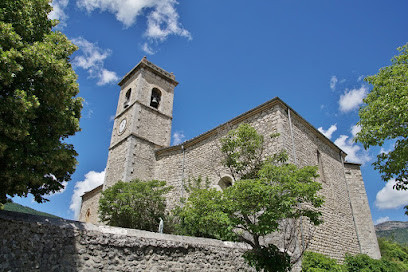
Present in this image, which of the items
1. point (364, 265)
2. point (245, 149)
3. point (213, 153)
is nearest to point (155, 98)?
point (213, 153)

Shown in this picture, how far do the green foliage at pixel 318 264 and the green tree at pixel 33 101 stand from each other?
25.3 ft

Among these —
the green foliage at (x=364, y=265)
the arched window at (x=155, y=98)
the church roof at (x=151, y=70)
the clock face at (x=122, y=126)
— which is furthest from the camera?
the church roof at (x=151, y=70)

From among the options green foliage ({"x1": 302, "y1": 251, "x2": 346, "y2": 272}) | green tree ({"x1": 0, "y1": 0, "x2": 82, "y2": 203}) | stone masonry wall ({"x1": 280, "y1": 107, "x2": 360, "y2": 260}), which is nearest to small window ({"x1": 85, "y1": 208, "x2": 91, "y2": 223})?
green tree ({"x1": 0, "y1": 0, "x2": 82, "y2": 203})

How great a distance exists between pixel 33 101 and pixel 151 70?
53.9ft

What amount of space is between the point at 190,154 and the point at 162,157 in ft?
9.99

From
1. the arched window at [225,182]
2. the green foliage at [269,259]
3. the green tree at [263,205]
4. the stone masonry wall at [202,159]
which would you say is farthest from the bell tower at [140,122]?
the green foliage at [269,259]

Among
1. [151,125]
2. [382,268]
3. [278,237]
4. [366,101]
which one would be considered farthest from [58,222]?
[151,125]

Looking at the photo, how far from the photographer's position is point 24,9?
5469 mm

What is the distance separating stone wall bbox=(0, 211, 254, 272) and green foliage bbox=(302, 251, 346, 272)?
281 centimetres

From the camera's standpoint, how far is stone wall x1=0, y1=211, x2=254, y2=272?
4590 millimetres

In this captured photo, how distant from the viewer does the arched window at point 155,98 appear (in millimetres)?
20141

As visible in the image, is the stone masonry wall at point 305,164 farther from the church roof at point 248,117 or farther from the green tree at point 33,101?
the green tree at point 33,101

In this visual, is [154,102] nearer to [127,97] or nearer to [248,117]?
[127,97]

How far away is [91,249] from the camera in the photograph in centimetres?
547
